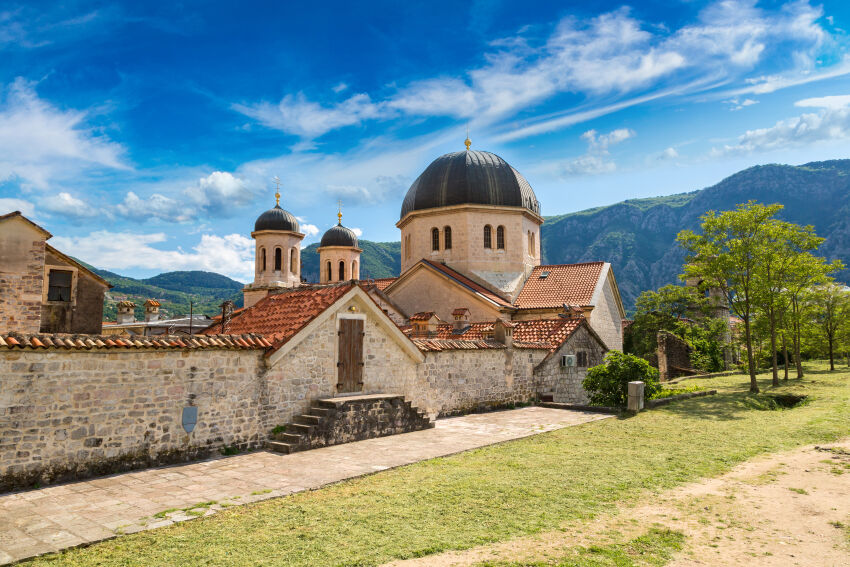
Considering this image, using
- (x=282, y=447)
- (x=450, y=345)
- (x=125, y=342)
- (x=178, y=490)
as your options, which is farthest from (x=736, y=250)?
(x=125, y=342)

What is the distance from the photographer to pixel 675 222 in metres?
177

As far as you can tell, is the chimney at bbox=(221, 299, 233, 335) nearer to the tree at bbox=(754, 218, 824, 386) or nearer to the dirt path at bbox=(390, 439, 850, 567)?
the dirt path at bbox=(390, 439, 850, 567)

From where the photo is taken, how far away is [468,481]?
333 inches

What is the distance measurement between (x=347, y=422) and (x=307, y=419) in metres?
0.91

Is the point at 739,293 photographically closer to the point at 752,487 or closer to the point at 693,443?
the point at 693,443

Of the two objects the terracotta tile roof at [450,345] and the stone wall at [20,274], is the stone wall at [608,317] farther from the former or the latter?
the stone wall at [20,274]

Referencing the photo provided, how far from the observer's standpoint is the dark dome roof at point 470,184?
30.0m

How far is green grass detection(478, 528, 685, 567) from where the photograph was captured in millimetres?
5297

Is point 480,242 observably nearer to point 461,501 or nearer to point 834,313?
point 834,313

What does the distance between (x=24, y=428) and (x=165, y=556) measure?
4336 millimetres

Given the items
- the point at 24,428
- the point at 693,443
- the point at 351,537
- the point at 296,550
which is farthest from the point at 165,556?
the point at 693,443

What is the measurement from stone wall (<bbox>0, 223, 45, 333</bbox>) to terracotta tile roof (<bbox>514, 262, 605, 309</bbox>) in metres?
21.1

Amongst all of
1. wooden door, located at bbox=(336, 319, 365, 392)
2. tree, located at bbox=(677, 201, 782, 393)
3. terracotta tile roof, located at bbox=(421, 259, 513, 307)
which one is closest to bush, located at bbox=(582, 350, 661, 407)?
tree, located at bbox=(677, 201, 782, 393)

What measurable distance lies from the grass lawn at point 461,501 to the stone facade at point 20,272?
16.5 meters
